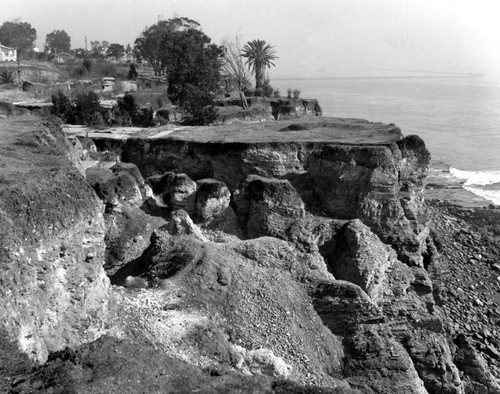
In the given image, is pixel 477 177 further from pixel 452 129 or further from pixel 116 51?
pixel 116 51

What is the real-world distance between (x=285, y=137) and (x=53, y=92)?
36538 millimetres

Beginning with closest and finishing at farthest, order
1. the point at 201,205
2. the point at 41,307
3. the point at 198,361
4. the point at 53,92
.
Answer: the point at 41,307
the point at 198,361
the point at 201,205
the point at 53,92

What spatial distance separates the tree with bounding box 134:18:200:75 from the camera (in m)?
87.9

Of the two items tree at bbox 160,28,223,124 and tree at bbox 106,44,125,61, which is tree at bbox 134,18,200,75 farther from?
tree at bbox 160,28,223,124

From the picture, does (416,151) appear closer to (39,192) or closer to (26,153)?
(26,153)

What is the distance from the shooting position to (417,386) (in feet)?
58.9

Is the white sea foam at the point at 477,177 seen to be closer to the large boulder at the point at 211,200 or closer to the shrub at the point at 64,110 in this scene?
the shrub at the point at 64,110

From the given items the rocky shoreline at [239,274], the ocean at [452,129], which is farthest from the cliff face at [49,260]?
the ocean at [452,129]

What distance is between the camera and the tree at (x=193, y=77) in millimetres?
45219

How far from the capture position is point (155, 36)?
88750mm

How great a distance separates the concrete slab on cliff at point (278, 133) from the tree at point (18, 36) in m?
70.9

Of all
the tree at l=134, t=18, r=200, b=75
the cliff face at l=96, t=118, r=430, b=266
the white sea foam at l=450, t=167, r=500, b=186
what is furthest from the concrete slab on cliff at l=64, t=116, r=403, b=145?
the tree at l=134, t=18, r=200, b=75

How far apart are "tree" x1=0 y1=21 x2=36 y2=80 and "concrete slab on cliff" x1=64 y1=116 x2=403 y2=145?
70920 mm

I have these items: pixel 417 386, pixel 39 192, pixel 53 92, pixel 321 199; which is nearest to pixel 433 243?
pixel 321 199
